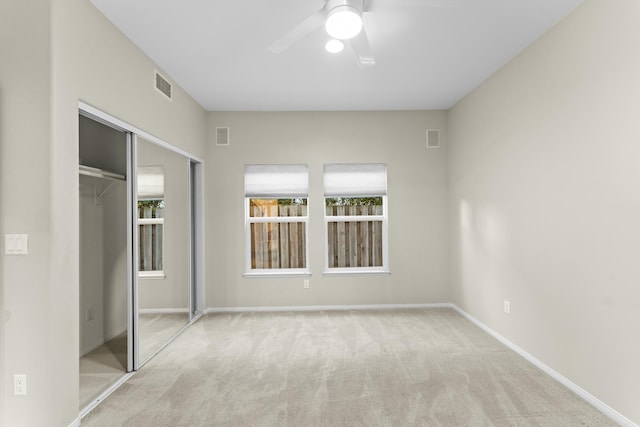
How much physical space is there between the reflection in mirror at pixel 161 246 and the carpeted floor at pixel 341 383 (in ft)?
0.85

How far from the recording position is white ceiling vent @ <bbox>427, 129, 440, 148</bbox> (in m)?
5.07

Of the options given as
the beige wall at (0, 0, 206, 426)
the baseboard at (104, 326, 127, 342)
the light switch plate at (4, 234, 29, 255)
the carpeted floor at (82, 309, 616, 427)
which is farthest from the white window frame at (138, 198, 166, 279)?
the light switch plate at (4, 234, 29, 255)

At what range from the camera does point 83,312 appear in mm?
2664

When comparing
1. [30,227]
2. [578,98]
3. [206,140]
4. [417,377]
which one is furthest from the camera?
[206,140]

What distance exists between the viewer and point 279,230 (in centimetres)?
514

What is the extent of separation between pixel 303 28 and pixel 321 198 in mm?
2843

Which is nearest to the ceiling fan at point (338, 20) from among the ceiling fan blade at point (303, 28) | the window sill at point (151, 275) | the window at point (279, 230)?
the ceiling fan blade at point (303, 28)

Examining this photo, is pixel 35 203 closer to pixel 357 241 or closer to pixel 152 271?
pixel 152 271

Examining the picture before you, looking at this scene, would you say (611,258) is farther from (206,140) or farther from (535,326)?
(206,140)

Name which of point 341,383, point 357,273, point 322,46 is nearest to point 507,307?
point 341,383

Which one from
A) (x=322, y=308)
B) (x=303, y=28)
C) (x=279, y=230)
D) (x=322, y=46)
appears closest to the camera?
(x=303, y=28)

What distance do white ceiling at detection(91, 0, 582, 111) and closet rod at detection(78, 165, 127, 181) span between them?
1.08 meters

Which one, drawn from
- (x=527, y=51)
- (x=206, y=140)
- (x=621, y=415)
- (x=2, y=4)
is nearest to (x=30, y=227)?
(x=2, y=4)

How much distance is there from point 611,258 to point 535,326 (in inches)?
40.5
